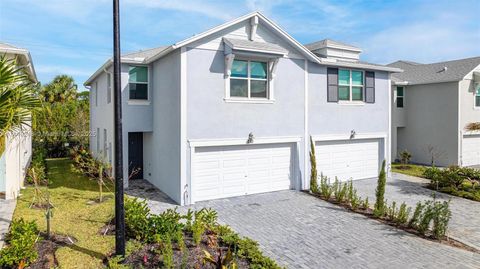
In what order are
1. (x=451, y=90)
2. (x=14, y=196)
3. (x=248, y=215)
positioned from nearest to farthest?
(x=248, y=215)
(x=14, y=196)
(x=451, y=90)

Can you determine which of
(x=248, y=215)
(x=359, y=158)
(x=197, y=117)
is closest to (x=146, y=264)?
(x=248, y=215)

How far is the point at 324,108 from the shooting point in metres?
15.8

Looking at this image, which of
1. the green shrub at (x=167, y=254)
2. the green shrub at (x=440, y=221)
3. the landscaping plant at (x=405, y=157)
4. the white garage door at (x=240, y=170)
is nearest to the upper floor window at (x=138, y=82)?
the white garage door at (x=240, y=170)

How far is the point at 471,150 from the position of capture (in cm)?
2333

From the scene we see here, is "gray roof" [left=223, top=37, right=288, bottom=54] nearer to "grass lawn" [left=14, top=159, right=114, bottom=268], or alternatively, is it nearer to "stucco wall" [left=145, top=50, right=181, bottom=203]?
"stucco wall" [left=145, top=50, right=181, bottom=203]

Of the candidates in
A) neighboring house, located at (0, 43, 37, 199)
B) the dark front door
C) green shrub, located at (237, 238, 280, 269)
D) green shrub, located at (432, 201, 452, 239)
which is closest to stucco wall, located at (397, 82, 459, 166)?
green shrub, located at (432, 201, 452, 239)

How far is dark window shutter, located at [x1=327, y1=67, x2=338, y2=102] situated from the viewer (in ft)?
52.2

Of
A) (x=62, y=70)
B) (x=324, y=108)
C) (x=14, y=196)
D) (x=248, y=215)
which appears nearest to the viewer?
(x=248, y=215)

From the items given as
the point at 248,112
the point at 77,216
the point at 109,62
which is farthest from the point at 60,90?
the point at 248,112

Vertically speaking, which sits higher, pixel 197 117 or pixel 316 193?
pixel 197 117

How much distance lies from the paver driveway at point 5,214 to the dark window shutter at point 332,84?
526 inches

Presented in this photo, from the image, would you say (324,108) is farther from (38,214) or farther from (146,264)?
(38,214)

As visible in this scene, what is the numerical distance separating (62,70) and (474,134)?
34.0 metres

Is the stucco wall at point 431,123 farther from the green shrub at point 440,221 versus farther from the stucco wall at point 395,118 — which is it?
the green shrub at point 440,221
